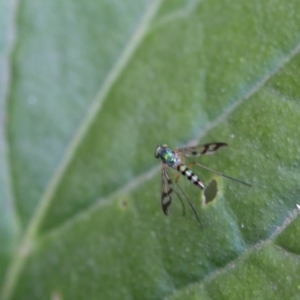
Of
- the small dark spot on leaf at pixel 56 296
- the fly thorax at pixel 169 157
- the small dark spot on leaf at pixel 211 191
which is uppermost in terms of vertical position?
the fly thorax at pixel 169 157

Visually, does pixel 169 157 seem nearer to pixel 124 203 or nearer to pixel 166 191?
pixel 166 191

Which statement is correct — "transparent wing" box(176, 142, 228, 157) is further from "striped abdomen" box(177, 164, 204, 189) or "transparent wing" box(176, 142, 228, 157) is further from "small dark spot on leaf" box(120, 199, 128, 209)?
"small dark spot on leaf" box(120, 199, 128, 209)

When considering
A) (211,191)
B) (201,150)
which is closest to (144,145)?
(201,150)

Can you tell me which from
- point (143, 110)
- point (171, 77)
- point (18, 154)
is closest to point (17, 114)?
point (18, 154)

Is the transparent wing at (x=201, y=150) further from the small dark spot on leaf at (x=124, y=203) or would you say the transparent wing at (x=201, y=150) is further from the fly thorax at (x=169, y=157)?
the small dark spot on leaf at (x=124, y=203)

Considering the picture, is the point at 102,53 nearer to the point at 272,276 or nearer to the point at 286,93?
the point at 286,93

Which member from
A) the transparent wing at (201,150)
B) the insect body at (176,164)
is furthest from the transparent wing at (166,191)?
the transparent wing at (201,150)

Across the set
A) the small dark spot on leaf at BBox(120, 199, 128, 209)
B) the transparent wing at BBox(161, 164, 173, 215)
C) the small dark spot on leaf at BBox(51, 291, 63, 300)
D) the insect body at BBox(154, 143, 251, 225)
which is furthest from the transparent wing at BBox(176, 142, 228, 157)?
the small dark spot on leaf at BBox(51, 291, 63, 300)
